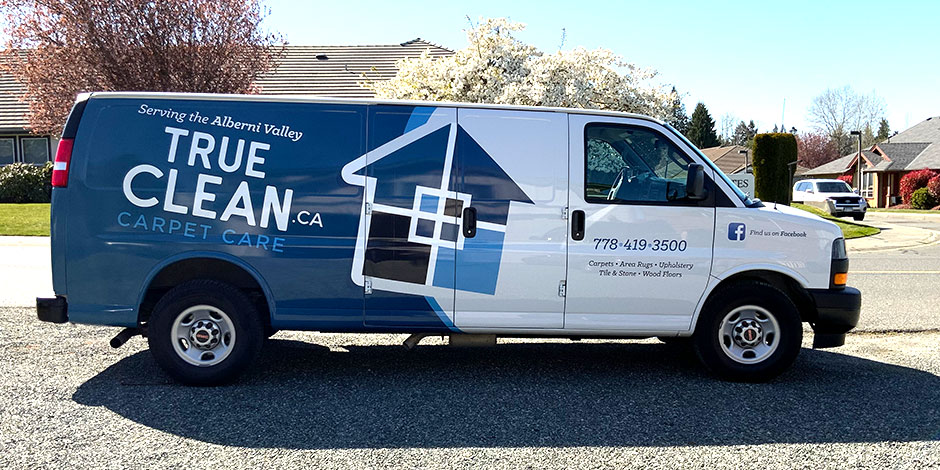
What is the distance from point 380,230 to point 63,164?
236 cm

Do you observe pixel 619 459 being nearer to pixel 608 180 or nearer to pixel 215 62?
pixel 608 180

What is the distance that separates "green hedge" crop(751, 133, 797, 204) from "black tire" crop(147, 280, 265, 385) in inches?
875

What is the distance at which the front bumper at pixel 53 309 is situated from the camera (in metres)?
5.50

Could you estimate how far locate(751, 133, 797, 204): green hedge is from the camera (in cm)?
2473

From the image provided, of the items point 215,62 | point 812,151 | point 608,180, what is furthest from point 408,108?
point 812,151

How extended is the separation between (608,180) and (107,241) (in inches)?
147

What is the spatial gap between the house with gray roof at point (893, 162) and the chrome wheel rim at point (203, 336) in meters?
47.7

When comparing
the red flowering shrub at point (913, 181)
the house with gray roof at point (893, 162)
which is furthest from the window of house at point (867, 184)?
the red flowering shrub at point (913, 181)

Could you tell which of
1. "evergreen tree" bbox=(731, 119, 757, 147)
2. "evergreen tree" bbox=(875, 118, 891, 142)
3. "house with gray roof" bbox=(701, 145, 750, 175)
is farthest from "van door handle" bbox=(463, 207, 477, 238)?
"evergreen tree" bbox=(731, 119, 757, 147)

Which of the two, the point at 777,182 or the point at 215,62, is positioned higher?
the point at 215,62

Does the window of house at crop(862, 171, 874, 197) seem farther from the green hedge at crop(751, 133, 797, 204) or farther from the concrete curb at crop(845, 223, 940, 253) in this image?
the green hedge at crop(751, 133, 797, 204)

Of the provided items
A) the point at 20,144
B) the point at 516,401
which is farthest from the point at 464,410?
the point at 20,144

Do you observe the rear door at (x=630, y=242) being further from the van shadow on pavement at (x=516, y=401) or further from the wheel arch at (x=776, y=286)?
the van shadow on pavement at (x=516, y=401)

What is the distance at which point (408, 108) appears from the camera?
222 inches
